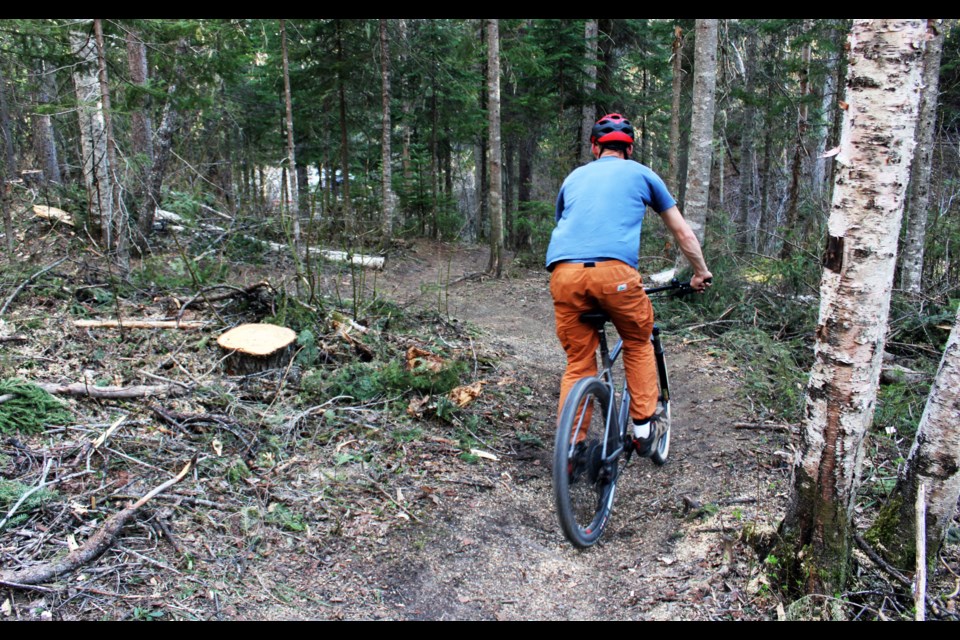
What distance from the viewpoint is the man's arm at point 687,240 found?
3.78 m

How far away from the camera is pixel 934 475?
2.99 metres

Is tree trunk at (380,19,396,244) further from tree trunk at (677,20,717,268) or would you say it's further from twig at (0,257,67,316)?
twig at (0,257,67,316)

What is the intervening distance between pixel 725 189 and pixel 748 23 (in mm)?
5577

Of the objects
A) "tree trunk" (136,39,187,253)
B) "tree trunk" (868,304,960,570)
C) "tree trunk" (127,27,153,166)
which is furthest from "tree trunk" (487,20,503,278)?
"tree trunk" (868,304,960,570)

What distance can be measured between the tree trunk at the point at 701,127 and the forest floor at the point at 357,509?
464 cm

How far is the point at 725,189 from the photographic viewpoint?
19672mm

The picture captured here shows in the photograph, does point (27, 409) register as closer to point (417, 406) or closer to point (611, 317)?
Result: point (417, 406)

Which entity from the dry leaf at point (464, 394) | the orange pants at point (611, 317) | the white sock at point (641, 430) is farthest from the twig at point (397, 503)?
the white sock at point (641, 430)


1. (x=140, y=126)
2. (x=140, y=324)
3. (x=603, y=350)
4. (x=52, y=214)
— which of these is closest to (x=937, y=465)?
(x=603, y=350)

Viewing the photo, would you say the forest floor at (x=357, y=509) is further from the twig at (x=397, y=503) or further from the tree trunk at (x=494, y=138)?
the tree trunk at (x=494, y=138)

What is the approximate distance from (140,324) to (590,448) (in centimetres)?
504

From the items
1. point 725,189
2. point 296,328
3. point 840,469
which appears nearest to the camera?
point 840,469

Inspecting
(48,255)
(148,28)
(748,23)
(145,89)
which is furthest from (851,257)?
(748,23)
